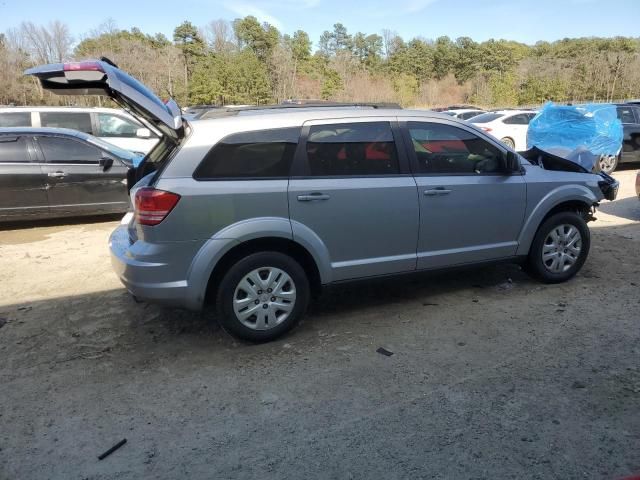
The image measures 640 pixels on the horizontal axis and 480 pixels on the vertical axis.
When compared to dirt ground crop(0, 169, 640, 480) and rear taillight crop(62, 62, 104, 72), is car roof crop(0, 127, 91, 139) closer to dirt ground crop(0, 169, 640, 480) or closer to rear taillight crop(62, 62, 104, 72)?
dirt ground crop(0, 169, 640, 480)

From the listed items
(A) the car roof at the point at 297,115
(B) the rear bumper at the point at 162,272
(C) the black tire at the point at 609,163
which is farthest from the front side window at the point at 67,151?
(C) the black tire at the point at 609,163

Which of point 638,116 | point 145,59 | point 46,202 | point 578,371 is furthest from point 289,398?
point 145,59

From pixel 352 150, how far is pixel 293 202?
0.68 m

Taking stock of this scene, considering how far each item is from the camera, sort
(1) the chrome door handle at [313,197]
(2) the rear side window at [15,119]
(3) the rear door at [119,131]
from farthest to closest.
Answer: (3) the rear door at [119,131] → (2) the rear side window at [15,119] → (1) the chrome door handle at [313,197]

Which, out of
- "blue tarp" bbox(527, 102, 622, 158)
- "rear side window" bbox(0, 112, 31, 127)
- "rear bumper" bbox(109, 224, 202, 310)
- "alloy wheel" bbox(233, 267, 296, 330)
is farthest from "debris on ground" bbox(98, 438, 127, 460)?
"blue tarp" bbox(527, 102, 622, 158)

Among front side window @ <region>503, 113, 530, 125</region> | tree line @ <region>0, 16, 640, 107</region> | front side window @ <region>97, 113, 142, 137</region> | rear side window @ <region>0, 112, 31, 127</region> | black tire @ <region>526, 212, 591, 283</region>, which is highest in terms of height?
tree line @ <region>0, 16, 640, 107</region>

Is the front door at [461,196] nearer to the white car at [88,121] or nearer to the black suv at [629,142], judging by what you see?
the white car at [88,121]

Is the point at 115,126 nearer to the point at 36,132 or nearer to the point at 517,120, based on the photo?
the point at 36,132

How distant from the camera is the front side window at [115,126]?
10.6 metres

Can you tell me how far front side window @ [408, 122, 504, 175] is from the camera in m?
4.24

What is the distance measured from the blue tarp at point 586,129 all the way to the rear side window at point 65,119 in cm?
995

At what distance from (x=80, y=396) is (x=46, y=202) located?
5093mm

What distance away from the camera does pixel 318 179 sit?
12.5ft

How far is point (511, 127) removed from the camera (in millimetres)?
14445
